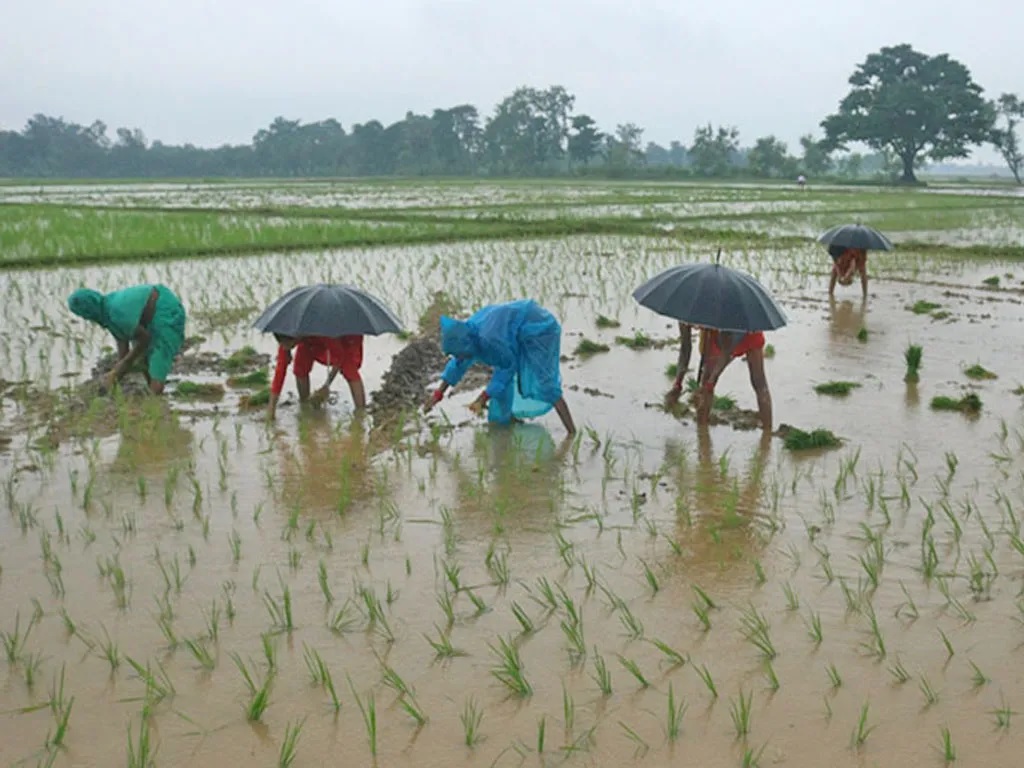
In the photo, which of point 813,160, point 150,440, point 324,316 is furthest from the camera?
point 813,160

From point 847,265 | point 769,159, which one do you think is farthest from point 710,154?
point 847,265

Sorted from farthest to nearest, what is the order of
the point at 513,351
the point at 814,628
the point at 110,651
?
the point at 513,351
the point at 814,628
the point at 110,651

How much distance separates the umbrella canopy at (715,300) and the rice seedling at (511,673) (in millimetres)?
2508

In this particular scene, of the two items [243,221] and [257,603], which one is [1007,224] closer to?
[243,221]

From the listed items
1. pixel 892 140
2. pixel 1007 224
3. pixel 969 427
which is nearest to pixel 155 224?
pixel 969 427

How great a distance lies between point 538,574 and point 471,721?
102cm

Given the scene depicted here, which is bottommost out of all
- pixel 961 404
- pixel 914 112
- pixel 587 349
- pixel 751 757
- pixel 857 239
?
pixel 751 757

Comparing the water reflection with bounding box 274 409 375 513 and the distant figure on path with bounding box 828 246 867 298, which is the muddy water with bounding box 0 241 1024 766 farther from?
the distant figure on path with bounding box 828 246 867 298

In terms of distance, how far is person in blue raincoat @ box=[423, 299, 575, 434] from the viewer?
494cm

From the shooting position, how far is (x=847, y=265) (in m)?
10.2

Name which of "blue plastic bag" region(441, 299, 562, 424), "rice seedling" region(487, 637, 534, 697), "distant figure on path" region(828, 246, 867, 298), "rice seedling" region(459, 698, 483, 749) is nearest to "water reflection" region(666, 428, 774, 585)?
"blue plastic bag" region(441, 299, 562, 424)

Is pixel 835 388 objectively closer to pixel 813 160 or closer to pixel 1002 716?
pixel 1002 716

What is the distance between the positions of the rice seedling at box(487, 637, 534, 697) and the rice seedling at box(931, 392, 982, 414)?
156 inches

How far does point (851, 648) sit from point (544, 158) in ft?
207
